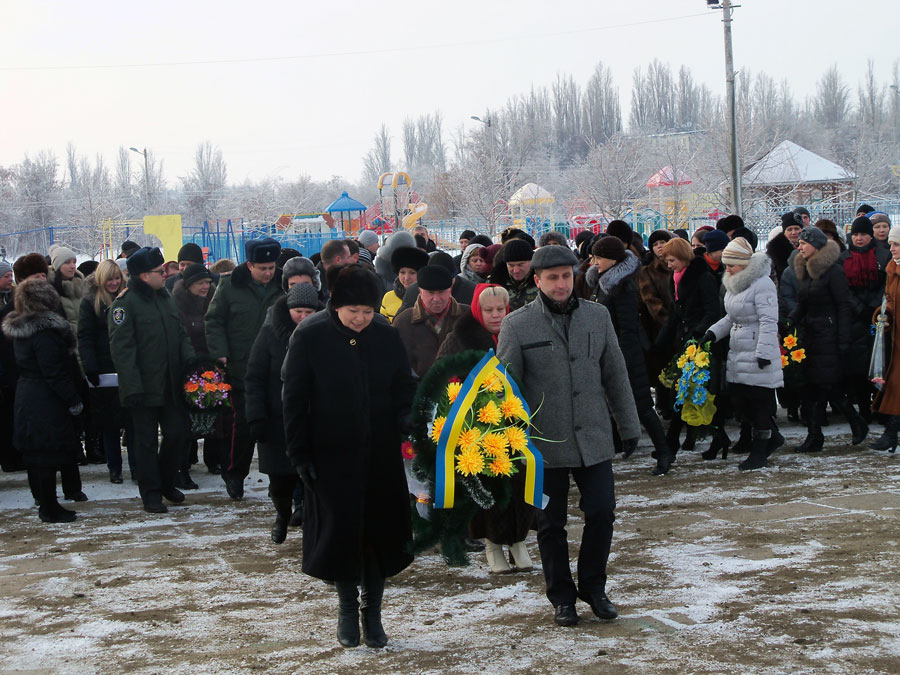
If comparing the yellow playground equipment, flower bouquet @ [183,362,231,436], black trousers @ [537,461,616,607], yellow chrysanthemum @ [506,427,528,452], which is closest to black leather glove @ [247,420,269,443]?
yellow chrysanthemum @ [506,427,528,452]

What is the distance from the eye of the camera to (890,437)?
9.19 metres

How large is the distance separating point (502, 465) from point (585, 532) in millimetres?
534

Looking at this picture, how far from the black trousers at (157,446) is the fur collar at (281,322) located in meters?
1.90

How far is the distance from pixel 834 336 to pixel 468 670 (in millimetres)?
6071

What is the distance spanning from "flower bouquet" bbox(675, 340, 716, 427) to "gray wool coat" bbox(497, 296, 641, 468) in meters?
3.92

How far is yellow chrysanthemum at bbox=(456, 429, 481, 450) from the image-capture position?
516cm

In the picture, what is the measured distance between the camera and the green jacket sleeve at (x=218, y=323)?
8.40 m

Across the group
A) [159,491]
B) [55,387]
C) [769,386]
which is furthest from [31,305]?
[769,386]

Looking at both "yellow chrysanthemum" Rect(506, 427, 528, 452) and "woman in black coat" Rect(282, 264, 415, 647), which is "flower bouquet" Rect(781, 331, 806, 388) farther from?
"woman in black coat" Rect(282, 264, 415, 647)

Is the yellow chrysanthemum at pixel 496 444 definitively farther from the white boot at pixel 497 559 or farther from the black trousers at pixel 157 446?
the black trousers at pixel 157 446

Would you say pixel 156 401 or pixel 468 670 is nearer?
pixel 468 670

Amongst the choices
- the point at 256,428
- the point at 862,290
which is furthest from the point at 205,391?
the point at 862,290

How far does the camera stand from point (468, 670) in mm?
4520

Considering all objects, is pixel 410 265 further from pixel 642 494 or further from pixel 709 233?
pixel 709 233
